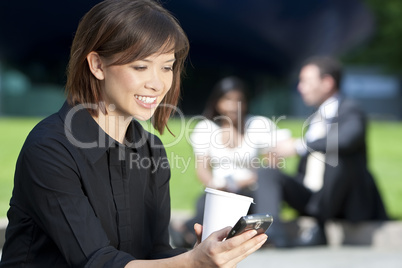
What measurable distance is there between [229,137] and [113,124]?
12.1 ft

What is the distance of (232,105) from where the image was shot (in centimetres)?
584

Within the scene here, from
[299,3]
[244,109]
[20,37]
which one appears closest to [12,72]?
[20,37]

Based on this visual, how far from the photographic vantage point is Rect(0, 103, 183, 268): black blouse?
1886 mm

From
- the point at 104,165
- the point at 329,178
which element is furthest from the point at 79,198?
the point at 329,178

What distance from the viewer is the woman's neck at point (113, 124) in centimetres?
217

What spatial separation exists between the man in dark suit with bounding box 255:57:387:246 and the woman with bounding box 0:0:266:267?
3.11 meters

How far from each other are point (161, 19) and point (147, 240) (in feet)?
2.55

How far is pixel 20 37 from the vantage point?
75.0 ft

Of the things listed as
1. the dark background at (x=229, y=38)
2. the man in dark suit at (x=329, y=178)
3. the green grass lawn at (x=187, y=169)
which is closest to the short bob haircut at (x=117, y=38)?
the man in dark suit at (x=329, y=178)

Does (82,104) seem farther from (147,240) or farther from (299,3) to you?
(299,3)

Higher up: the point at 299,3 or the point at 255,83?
the point at 299,3

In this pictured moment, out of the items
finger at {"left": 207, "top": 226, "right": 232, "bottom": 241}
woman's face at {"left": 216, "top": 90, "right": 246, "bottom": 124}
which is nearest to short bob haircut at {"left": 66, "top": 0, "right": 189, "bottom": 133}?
finger at {"left": 207, "top": 226, "right": 232, "bottom": 241}

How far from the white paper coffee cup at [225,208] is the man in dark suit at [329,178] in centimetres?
322

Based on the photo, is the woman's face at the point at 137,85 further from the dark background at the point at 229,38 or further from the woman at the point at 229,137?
the dark background at the point at 229,38
